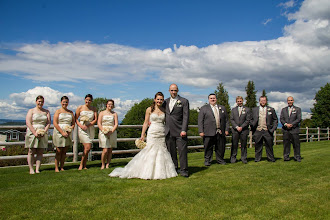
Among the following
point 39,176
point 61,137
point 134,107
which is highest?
point 134,107

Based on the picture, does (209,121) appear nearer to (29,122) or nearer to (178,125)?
(178,125)

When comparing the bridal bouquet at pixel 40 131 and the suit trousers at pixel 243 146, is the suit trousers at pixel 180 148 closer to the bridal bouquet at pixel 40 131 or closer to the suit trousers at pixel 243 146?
the suit trousers at pixel 243 146

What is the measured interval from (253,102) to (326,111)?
14134 millimetres

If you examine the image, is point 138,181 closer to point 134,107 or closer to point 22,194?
point 22,194

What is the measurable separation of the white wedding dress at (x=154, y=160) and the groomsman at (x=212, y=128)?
2161 millimetres

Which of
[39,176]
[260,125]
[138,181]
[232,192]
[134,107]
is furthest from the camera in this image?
[134,107]

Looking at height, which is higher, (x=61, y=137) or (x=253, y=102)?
(x=253, y=102)

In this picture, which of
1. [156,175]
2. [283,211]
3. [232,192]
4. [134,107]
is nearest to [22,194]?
[156,175]

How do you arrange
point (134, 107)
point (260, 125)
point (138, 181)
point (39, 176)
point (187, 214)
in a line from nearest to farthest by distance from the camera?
point (187, 214) < point (138, 181) < point (39, 176) < point (260, 125) < point (134, 107)

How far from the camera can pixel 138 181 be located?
6.22 metres

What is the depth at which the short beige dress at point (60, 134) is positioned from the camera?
7.93m

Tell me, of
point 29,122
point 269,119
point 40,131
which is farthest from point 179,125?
point 29,122

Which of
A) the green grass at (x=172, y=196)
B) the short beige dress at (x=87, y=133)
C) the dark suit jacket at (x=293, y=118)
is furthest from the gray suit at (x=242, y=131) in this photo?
the short beige dress at (x=87, y=133)

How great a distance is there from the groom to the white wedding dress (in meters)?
0.17
